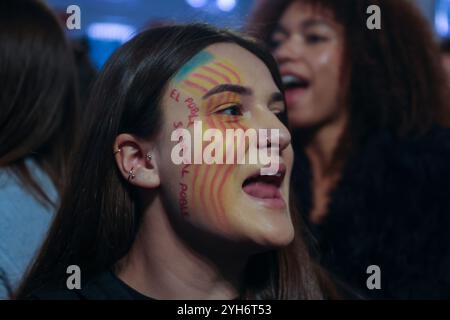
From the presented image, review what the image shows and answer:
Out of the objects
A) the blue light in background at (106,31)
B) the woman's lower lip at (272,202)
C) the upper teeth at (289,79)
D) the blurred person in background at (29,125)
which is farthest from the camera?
the upper teeth at (289,79)

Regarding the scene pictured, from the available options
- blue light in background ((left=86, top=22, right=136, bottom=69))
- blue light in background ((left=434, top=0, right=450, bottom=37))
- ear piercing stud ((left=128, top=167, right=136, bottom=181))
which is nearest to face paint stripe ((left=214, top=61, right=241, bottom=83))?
ear piercing stud ((left=128, top=167, right=136, bottom=181))

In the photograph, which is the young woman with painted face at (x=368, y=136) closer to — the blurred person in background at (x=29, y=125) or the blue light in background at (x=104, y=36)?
the blue light in background at (x=104, y=36)

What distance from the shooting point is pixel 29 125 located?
4.11 ft

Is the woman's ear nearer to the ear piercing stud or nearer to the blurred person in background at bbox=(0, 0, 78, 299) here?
the ear piercing stud

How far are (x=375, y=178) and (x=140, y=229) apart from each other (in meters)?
0.65

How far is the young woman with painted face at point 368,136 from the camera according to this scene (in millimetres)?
1395

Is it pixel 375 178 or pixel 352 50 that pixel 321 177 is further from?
pixel 352 50

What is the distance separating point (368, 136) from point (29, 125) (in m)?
0.82

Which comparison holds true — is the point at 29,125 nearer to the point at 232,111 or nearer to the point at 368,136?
the point at 232,111

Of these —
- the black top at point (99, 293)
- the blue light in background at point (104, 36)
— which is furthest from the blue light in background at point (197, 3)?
the black top at point (99, 293)

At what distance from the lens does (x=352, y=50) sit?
1.54 meters

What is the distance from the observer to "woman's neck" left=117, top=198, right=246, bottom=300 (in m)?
1.02

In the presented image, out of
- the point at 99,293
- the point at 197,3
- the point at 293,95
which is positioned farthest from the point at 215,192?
the point at 293,95

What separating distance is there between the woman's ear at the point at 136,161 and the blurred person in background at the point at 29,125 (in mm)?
294
